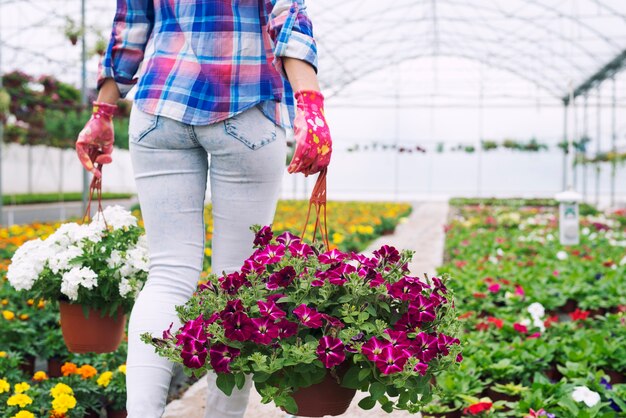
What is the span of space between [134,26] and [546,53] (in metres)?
16.3

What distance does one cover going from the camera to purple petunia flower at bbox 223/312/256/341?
44.6 inches

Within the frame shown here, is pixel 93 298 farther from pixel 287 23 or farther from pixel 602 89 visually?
pixel 602 89

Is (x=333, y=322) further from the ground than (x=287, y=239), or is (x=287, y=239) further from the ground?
(x=287, y=239)

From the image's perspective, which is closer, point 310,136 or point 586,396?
point 310,136

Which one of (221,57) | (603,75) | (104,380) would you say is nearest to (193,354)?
(221,57)

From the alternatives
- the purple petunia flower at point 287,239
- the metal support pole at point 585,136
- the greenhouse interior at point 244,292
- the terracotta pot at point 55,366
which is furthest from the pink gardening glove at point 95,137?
the metal support pole at point 585,136

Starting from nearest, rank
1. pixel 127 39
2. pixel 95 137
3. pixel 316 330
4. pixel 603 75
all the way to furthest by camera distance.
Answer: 1. pixel 316 330
2. pixel 127 39
3. pixel 95 137
4. pixel 603 75

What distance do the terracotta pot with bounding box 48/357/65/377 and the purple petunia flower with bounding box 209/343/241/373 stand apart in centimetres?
169

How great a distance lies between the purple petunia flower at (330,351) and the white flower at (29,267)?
1115 millimetres

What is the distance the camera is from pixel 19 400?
6.29 feet

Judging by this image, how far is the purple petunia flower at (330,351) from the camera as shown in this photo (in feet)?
3.69

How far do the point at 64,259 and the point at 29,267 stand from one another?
113mm

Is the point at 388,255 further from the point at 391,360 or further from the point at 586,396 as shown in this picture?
the point at 586,396

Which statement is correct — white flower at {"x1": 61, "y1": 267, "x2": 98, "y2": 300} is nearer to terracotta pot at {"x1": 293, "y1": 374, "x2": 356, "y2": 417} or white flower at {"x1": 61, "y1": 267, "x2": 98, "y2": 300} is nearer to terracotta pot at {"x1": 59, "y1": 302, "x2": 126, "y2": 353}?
terracotta pot at {"x1": 59, "y1": 302, "x2": 126, "y2": 353}
